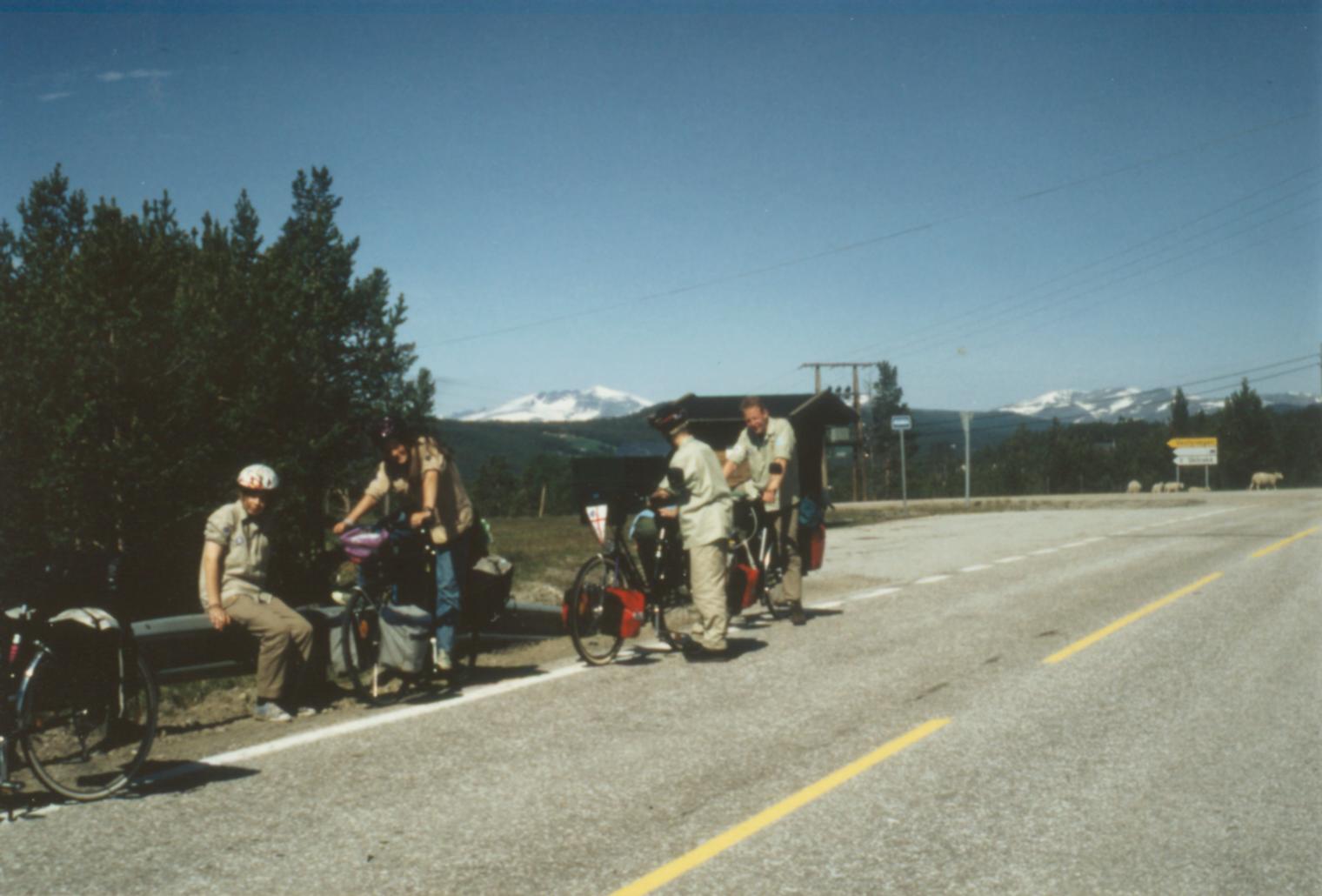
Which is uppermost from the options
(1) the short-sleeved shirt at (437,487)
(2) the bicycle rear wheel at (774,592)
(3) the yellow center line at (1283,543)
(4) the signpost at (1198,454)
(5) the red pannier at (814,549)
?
(4) the signpost at (1198,454)

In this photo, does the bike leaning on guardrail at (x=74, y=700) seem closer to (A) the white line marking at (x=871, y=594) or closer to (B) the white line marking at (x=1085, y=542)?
(A) the white line marking at (x=871, y=594)

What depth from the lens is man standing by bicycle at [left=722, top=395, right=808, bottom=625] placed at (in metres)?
10.6

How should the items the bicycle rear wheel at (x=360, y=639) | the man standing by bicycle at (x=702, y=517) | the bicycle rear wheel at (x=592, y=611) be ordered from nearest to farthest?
the bicycle rear wheel at (x=360, y=639)
the bicycle rear wheel at (x=592, y=611)
the man standing by bicycle at (x=702, y=517)

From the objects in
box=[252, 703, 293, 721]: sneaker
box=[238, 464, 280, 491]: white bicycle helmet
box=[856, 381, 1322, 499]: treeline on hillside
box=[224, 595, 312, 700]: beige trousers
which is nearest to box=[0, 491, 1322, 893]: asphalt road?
box=[252, 703, 293, 721]: sneaker

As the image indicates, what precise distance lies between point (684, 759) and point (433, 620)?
8.60ft

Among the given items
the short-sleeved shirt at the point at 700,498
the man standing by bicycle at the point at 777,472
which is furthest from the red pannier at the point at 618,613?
the man standing by bicycle at the point at 777,472

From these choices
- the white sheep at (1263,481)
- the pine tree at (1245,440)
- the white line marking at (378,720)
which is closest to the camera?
the white line marking at (378,720)

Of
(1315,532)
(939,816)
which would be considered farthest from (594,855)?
(1315,532)

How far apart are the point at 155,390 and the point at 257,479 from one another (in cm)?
1578

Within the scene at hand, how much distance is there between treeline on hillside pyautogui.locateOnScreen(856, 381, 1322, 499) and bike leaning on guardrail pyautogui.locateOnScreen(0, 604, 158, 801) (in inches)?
4573

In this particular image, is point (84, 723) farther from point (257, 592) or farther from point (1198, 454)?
point (1198, 454)

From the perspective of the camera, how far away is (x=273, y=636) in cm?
695

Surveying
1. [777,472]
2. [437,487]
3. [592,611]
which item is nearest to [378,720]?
[437,487]

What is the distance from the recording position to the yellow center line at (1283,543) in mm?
17891
